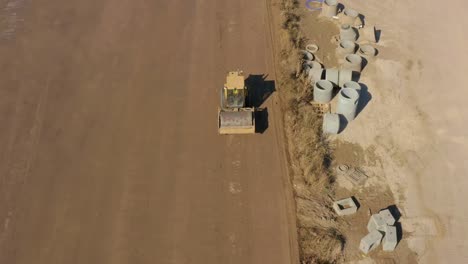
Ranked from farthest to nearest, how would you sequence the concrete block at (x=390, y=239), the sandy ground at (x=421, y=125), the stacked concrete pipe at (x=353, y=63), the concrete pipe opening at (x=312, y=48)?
the concrete pipe opening at (x=312, y=48) < the stacked concrete pipe at (x=353, y=63) < the sandy ground at (x=421, y=125) < the concrete block at (x=390, y=239)

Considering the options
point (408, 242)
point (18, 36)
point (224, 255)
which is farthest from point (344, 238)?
point (18, 36)

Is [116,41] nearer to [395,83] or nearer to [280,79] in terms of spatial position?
[280,79]

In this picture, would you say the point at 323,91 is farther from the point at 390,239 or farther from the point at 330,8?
the point at 330,8

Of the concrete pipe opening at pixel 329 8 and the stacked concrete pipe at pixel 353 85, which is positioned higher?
the concrete pipe opening at pixel 329 8

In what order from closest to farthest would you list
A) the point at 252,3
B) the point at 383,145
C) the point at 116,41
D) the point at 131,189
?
the point at 131,189 < the point at 383,145 < the point at 116,41 < the point at 252,3

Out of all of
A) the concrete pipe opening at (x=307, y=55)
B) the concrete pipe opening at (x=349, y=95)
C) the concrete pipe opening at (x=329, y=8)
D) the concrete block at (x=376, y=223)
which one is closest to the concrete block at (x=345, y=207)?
the concrete block at (x=376, y=223)

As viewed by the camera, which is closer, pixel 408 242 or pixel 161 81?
pixel 408 242

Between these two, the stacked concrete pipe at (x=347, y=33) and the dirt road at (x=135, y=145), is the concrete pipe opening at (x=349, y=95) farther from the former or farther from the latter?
the stacked concrete pipe at (x=347, y=33)

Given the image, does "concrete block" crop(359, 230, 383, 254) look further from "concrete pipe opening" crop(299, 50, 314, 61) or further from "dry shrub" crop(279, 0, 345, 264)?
"concrete pipe opening" crop(299, 50, 314, 61)
